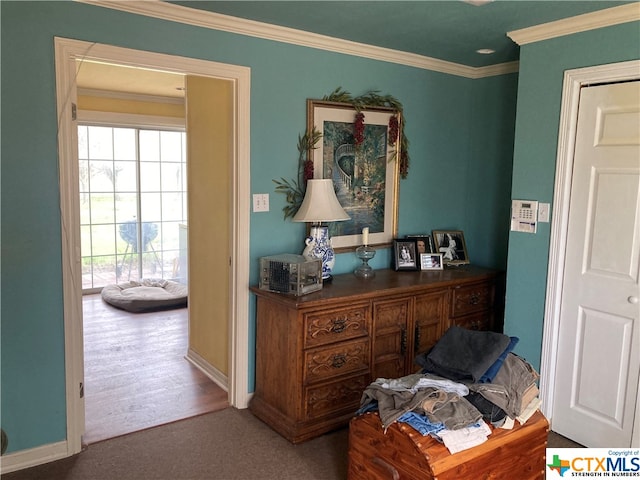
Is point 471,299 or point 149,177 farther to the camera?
point 149,177

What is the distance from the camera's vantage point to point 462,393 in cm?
223

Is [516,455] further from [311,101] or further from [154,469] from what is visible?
[311,101]

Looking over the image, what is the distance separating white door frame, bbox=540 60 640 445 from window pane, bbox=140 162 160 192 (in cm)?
503

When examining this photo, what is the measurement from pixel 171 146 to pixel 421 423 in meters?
5.51

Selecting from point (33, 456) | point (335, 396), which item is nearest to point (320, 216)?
point (335, 396)

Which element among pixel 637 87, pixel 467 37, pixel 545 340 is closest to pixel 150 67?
pixel 467 37

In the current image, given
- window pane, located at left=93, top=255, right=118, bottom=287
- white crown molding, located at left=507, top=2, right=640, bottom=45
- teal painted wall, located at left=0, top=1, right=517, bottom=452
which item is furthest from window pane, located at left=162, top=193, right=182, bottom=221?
white crown molding, located at left=507, top=2, right=640, bottom=45

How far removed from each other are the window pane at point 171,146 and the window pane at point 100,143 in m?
0.63

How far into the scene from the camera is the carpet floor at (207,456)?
8.54 feet

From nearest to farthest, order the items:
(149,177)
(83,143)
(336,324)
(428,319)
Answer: (336,324)
(428,319)
(83,143)
(149,177)

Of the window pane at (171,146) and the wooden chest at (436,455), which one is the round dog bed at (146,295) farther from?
the wooden chest at (436,455)

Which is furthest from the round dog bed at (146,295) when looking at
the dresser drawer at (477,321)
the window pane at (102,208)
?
the dresser drawer at (477,321)

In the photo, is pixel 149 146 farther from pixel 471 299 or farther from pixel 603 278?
pixel 603 278

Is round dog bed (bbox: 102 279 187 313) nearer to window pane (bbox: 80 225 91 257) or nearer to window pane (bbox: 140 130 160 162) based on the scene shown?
window pane (bbox: 80 225 91 257)
